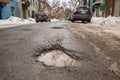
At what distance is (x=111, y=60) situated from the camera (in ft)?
8.63

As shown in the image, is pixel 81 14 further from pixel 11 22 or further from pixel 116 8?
pixel 116 8

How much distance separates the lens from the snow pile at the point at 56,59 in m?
2.44

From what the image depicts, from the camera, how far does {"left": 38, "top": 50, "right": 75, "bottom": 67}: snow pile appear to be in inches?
96.0

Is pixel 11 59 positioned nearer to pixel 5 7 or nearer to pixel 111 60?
pixel 111 60

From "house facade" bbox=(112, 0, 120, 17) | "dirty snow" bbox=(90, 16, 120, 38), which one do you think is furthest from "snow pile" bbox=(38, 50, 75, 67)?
"house facade" bbox=(112, 0, 120, 17)

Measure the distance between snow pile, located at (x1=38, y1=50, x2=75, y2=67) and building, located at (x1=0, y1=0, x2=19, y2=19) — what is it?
1859 cm

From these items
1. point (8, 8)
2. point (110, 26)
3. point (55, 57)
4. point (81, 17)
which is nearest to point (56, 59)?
point (55, 57)

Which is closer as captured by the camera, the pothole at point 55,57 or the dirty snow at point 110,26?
the pothole at point 55,57

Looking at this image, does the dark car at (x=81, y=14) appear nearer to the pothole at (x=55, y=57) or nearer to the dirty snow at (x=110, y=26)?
the dirty snow at (x=110, y=26)

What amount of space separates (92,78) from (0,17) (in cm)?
2035

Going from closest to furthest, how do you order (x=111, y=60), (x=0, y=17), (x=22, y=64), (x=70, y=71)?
1. (x=70, y=71)
2. (x=22, y=64)
3. (x=111, y=60)
4. (x=0, y=17)

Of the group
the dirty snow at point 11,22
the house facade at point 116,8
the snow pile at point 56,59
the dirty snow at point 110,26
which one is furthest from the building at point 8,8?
the snow pile at point 56,59

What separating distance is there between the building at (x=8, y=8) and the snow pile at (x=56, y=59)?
18592 mm

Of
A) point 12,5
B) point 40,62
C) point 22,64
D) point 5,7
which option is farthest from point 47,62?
point 12,5
